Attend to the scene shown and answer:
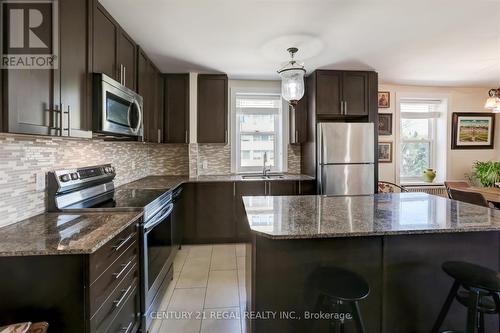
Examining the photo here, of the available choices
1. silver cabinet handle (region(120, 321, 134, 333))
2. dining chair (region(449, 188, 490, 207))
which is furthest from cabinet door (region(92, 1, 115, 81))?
dining chair (region(449, 188, 490, 207))

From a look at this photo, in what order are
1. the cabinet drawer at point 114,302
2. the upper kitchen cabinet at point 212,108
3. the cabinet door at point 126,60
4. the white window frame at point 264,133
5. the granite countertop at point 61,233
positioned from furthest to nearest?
the white window frame at point 264,133, the upper kitchen cabinet at point 212,108, the cabinet door at point 126,60, the cabinet drawer at point 114,302, the granite countertop at point 61,233

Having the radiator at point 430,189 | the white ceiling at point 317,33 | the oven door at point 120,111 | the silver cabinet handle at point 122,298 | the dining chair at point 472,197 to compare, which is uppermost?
the white ceiling at point 317,33

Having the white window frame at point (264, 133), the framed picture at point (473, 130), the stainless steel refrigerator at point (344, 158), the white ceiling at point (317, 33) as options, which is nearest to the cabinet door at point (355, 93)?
the white ceiling at point (317, 33)

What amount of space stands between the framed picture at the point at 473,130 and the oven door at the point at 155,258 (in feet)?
16.7

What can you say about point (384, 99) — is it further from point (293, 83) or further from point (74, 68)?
point (74, 68)

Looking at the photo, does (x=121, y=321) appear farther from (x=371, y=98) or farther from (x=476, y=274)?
(x=371, y=98)

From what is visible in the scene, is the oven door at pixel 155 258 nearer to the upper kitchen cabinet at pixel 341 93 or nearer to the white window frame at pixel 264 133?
the white window frame at pixel 264 133

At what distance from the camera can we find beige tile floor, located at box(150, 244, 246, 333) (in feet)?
6.37

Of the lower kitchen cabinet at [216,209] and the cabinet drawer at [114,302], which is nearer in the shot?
the cabinet drawer at [114,302]

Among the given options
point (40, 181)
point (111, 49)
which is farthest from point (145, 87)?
point (40, 181)

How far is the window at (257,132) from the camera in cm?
412

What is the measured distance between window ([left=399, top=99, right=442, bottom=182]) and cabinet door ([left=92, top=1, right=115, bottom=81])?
15.1 ft

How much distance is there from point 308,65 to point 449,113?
308 cm

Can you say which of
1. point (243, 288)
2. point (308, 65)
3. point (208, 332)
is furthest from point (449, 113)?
point (208, 332)
